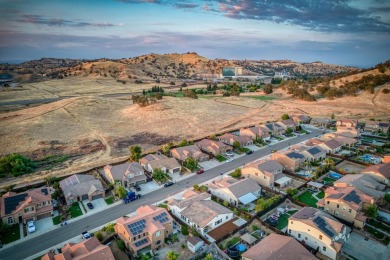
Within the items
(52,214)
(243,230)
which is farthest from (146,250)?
(52,214)

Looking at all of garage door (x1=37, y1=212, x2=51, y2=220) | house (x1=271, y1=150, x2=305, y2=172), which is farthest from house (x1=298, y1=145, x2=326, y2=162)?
garage door (x1=37, y1=212, x2=51, y2=220)

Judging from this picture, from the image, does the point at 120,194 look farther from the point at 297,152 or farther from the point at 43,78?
the point at 43,78

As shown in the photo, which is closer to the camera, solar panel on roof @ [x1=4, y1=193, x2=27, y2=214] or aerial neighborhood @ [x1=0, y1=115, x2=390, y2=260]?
aerial neighborhood @ [x1=0, y1=115, x2=390, y2=260]

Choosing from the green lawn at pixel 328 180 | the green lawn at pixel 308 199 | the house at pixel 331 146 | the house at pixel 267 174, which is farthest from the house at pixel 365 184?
the house at pixel 331 146

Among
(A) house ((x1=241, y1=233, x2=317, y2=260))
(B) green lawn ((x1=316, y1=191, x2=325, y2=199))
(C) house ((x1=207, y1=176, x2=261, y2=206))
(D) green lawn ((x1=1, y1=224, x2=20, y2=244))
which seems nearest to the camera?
(A) house ((x1=241, y1=233, x2=317, y2=260))

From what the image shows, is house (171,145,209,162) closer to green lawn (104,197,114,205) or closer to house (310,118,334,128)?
green lawn (104,197,114,205)

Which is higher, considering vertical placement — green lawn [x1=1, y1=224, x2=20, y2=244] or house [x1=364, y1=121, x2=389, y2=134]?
house [x1=364, y1=121, x2=389, y2=134]

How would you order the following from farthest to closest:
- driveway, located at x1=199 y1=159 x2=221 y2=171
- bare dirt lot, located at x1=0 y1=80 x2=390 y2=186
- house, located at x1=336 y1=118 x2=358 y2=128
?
house, located at x1=336 y1=118 x2=358 y2=128 → bare dirt lot, located at x1=0 y1=80 x2=390 y2=186 → driveway, located at x1=199 y1=159 x2=221 y2=171

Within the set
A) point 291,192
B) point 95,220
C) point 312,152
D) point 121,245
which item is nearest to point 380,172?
point 312,152
